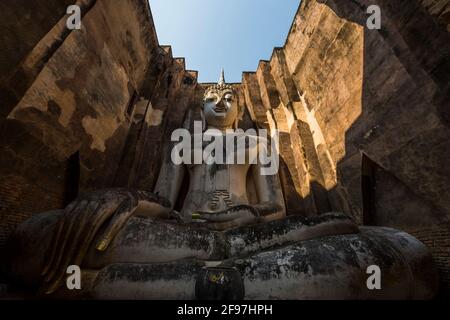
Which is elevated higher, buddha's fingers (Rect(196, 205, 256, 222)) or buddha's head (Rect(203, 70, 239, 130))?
buddha's head (Rect(203, 70, 239, 130))

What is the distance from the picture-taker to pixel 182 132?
12.3 ft

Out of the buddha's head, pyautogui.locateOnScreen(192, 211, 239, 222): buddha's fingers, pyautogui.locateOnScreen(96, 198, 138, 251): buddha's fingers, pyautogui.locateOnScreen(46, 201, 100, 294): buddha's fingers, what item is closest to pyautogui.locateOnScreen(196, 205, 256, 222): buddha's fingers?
pyautogui.locateOnScreen(192, 211, 239, 222): buddha's fingers

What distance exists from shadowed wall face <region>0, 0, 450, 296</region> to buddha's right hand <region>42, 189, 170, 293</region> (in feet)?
8.56

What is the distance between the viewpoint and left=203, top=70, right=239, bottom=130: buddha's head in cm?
381

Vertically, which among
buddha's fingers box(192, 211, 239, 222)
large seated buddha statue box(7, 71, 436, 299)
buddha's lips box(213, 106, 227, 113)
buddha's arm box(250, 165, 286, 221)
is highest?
buddha's lips box(213, 106, 227, 113)

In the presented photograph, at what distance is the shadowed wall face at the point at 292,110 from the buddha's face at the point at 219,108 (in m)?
2.41

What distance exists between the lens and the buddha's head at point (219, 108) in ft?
12.5

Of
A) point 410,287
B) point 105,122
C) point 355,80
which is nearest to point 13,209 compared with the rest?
point 105,122

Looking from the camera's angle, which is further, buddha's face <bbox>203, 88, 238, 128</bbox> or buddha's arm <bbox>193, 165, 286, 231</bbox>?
buddha's face <bbox>203, 88, 238, 128</bbox>

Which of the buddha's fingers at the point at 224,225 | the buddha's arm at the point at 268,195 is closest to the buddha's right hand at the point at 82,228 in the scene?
the buddha's fingers at the point at 224,225

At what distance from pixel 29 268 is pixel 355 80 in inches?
239

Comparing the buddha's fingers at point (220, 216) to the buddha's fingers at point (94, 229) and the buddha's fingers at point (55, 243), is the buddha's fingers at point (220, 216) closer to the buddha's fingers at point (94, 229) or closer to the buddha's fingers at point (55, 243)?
the buddha's fingers at point (94, 229)

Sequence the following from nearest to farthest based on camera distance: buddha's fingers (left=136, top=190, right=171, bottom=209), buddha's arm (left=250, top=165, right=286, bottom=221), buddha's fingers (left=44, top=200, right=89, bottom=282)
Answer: buddha's fingers (left=44, top=200, right=89, bottom=282) < buddha's fingers (left=136, top=190, right=171, bottom=209) < buddha's arm (left=250, top=165, right=286, bottom=221)

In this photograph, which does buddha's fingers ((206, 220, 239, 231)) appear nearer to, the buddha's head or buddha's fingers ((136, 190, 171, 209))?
buddha's fingers ((136, 190, 171, 209))
